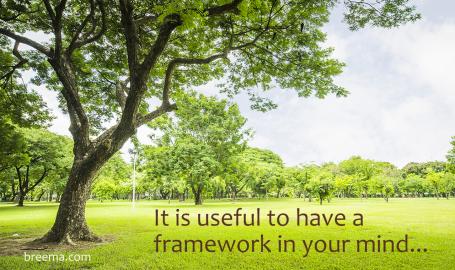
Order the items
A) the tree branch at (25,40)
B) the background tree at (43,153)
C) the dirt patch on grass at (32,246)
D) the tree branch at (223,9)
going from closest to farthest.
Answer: the dirt patch on grass at (32,246)
the tree branch at (223,9)
the tree branch at (25,40)
the background tree at (43,153)

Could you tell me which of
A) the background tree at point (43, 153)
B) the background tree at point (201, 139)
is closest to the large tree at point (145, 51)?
the background tree at point (201, 139)

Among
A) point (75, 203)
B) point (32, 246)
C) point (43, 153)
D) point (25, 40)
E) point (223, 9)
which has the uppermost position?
point (223, 9)

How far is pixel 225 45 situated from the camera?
1145cm

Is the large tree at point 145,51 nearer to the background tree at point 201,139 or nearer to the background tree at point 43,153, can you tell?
the background tree at point 201,139

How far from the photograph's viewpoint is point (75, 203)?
9.45 m

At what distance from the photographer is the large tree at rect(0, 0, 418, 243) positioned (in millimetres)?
9156

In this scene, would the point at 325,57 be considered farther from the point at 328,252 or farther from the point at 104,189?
the point at 104,189

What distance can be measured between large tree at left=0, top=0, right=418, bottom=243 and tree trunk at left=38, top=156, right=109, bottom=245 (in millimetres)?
29

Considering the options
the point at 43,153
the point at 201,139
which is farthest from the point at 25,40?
the point at 43,153

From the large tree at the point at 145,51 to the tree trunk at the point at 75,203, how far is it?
0.03 metres

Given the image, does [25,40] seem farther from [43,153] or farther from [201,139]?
[43,153]

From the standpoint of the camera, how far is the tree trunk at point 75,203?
30.7ft

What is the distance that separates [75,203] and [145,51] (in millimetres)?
6026

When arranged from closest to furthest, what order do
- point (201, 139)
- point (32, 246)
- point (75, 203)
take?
1. point (32, 246)
2. point (75, 203)
3. point (201, 139)
